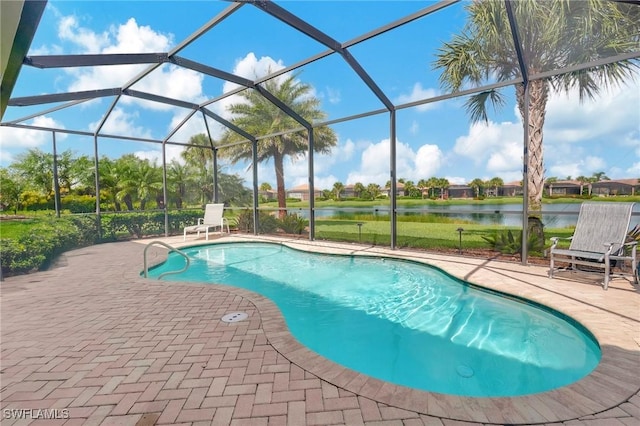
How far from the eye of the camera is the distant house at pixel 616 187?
308 inches

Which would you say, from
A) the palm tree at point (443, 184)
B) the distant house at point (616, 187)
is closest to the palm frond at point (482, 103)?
the distant house at point (616, 187)

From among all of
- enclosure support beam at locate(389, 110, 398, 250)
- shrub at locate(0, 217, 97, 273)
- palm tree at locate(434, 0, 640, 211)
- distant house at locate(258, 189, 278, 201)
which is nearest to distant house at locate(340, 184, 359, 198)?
distant house at locate(258, 189, 278, 201)

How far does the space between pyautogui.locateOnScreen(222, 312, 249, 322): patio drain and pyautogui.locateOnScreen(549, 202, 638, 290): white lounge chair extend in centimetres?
468

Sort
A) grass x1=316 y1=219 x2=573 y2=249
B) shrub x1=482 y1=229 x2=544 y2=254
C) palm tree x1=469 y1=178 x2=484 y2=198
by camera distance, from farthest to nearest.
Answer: palm tree x1=469 y1=178 x2=484 y2=198
grass x1=316 y1=219 x2=573 y2=249
shrub x1=482 y1=229 x2=544 y2=254

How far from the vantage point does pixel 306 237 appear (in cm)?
1025

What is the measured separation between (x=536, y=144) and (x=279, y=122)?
9.55 m

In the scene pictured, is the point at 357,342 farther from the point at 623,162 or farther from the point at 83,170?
the point at 83,170

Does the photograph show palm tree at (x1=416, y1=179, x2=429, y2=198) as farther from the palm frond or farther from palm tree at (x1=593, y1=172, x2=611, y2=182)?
the palm frond

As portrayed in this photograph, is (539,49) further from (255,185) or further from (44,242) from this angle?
(44,242)

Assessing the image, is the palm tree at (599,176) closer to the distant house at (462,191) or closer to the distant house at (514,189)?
the distant house at (514,189)

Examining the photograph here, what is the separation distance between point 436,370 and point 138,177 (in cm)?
1584

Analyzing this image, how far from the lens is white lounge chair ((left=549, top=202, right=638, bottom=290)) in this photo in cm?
440

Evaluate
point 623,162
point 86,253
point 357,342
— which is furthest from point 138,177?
point 623,162

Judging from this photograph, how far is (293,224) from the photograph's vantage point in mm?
10844
